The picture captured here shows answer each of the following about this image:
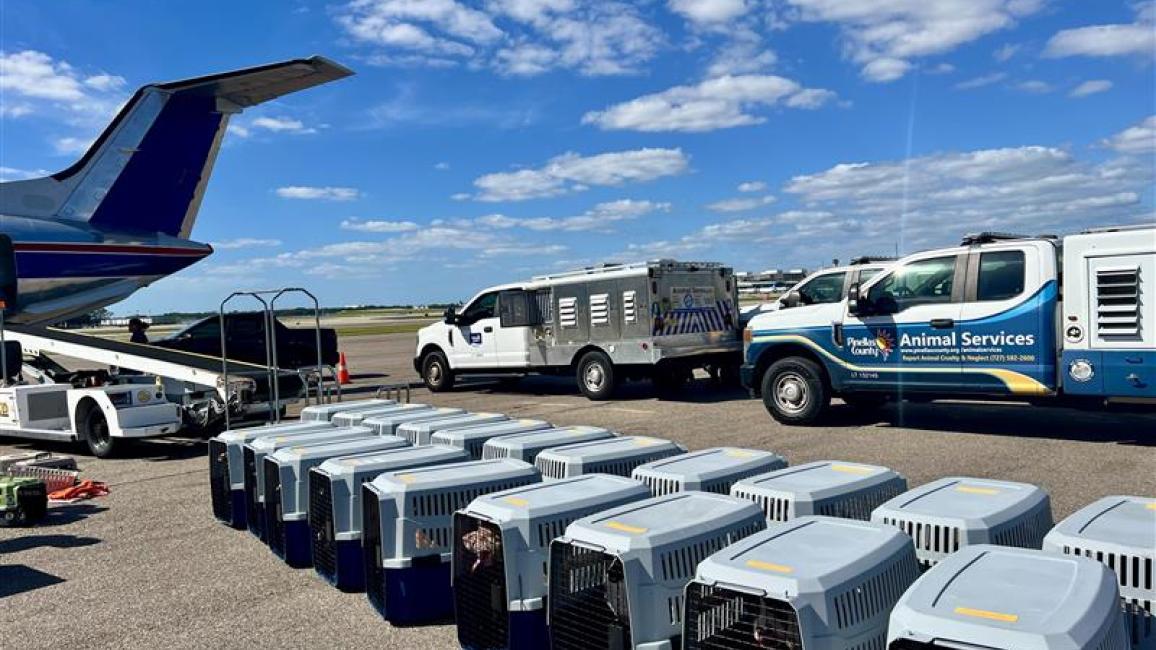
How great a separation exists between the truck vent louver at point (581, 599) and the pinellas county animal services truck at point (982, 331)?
7068mm

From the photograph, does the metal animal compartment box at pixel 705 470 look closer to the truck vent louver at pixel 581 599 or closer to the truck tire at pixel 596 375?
the truck vent louver at pixel 581 599

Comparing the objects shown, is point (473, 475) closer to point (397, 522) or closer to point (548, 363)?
point (397, 522)

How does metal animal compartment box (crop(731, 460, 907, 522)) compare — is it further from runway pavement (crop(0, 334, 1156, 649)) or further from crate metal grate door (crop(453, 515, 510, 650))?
runway pavement (crop(0, 334, 1156, 649))

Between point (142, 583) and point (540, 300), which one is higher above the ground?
point (540, 300)

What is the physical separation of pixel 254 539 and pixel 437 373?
10.4 m

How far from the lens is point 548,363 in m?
14.8

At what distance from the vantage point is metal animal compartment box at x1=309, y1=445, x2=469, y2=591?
4.99 meters

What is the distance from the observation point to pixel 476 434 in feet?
20.4

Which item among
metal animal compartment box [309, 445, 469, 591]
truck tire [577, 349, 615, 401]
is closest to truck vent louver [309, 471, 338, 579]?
metal animal compartment box [309, 445, 469, 591]

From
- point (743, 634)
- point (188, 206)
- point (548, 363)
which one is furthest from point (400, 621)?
point (188, 206)

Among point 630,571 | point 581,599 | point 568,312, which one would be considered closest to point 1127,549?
point 630,571

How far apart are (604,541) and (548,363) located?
11.5 meters

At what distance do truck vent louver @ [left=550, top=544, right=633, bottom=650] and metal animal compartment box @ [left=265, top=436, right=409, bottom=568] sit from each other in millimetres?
2605

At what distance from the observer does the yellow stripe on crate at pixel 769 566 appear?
9.25ft
